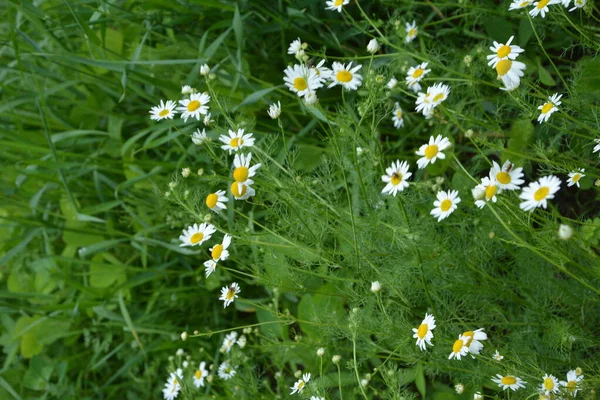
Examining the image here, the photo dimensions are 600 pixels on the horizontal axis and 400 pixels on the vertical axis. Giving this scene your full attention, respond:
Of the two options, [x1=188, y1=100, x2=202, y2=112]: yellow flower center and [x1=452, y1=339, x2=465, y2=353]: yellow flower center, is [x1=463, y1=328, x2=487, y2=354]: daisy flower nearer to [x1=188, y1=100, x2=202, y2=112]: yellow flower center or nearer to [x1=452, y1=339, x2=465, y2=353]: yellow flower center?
[x1=452, y1=339, x2=465, y2=353]: yellow flower center

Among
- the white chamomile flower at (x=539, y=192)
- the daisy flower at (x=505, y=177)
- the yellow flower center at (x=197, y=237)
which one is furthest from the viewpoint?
the yellow flower center at (x=197, y=237)

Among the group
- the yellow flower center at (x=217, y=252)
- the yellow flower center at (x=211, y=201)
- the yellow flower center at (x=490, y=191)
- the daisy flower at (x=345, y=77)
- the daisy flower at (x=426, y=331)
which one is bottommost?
the daisy flower at (x=426, y=331)

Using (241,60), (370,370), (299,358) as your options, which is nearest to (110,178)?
(241,60)

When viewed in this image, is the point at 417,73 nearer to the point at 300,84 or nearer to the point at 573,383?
the point at 300,84

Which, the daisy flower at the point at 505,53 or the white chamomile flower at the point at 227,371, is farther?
the white chamomile flower at the point at 227,371

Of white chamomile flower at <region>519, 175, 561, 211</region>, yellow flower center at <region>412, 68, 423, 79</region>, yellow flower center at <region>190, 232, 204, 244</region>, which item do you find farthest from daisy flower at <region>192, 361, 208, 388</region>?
white chamomile flower at <region>519, 175, 561, 211</region>

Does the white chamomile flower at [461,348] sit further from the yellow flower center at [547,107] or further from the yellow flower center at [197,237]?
the yellow flower center at [197,237]

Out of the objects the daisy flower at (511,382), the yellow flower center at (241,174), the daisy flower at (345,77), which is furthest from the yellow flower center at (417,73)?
the daisy flower at (511,382)

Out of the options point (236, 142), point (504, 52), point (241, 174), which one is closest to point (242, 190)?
point (241, 174)
